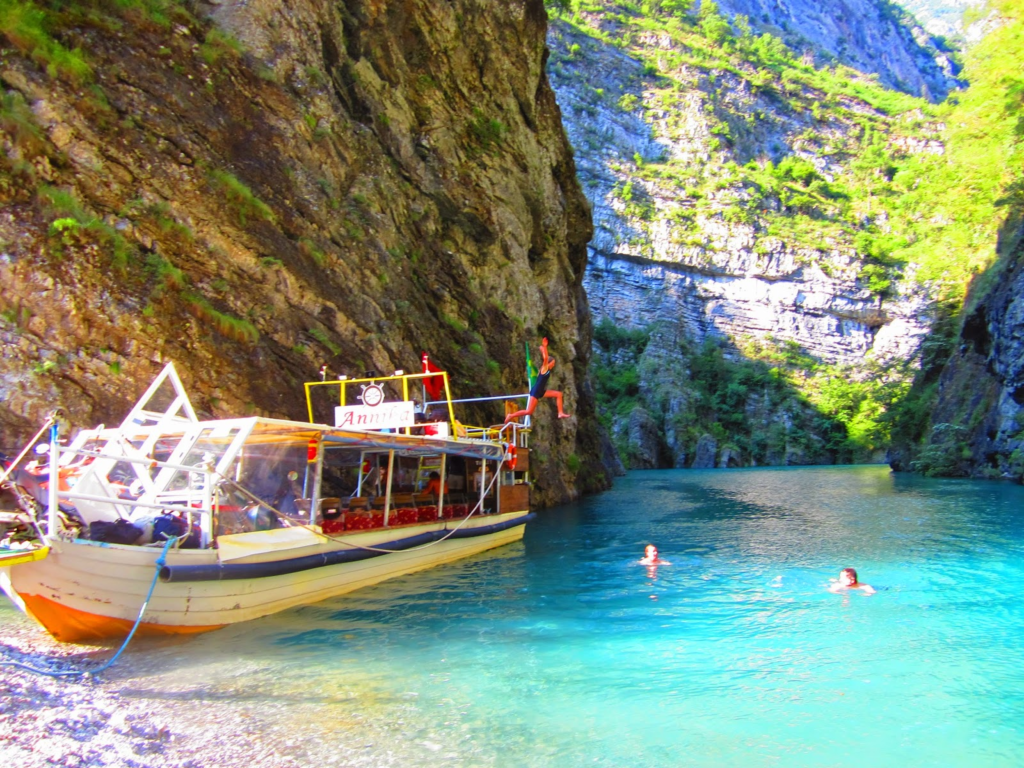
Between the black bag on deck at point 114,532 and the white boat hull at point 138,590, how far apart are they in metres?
0.30

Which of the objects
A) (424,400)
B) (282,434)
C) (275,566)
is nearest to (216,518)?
(275,566)

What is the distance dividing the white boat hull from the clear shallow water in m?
0.35

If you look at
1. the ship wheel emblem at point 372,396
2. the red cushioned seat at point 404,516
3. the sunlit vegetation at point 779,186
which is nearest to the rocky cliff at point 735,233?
the sunlit vegetation at point 779,186

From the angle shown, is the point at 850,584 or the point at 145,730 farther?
the point at 850,584

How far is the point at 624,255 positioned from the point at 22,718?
97.4 meters

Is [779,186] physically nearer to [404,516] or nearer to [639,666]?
[404,516]

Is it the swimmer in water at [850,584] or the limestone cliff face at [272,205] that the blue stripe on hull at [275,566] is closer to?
the limestone cliff face at [272,205]

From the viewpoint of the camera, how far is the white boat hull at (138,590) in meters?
9.10

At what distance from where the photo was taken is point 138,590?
952 cm

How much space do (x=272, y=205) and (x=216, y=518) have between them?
35.3ft

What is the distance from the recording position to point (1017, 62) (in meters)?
41.8

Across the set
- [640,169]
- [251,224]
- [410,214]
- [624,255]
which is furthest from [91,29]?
[640,169]

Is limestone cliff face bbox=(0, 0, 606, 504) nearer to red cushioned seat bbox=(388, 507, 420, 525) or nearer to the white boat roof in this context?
the white boat roof

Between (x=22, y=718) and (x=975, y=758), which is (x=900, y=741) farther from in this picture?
(x=22, y=718)
